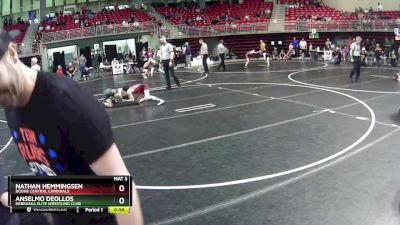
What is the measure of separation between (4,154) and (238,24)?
86.8 ft

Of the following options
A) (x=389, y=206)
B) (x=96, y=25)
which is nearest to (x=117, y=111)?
(x=389, y=206)

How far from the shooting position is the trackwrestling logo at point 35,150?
1705 mm

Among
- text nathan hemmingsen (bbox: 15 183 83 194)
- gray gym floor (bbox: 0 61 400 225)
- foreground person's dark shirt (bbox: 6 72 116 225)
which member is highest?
foreground person's dark shirt (bbox: 6 72 116 225)

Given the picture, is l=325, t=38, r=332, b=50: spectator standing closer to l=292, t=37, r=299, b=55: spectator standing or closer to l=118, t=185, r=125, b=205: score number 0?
l=292, t=37, r=299, b=55: spectator standing

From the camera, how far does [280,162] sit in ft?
26.0

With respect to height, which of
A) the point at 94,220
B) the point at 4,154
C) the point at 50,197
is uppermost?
the point at 50,197

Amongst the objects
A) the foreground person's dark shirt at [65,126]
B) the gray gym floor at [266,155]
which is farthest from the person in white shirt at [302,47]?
the foreground person's dark shirt at [65,126]

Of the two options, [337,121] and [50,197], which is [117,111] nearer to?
[337,121]

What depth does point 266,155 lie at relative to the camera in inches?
332

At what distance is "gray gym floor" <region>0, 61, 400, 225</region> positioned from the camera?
230 inches

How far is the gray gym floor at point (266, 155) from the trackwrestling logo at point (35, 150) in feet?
12.8

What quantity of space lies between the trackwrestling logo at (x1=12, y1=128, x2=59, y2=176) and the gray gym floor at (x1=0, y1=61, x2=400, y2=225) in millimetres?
3900

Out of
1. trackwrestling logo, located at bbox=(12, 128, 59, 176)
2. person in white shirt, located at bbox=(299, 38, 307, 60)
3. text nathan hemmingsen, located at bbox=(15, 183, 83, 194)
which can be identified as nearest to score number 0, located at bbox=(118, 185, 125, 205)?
text nathan hemmingsen, located at bbox=(15, 183, 83, 194)
